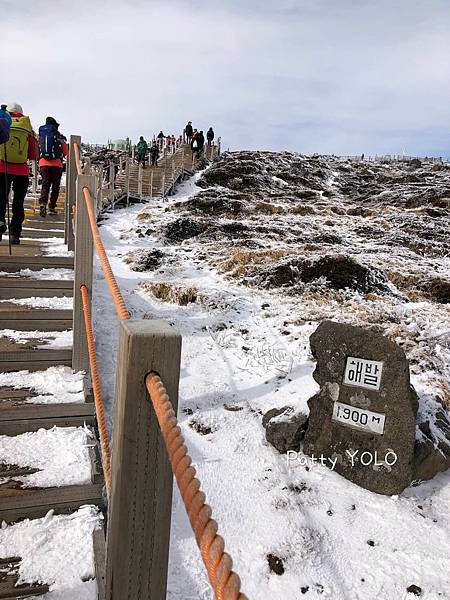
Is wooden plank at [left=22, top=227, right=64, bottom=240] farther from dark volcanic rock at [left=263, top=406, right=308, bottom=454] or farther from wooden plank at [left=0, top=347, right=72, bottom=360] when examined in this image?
dark volcanic rock at [left=263, top=406, right=308, bottom=454]

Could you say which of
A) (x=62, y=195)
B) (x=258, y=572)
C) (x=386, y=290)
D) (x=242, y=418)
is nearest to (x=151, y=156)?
(x=62, y=195)

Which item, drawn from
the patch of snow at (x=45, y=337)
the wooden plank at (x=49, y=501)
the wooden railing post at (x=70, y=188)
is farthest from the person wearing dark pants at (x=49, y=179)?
the wooden plank at (x=49, y=501)

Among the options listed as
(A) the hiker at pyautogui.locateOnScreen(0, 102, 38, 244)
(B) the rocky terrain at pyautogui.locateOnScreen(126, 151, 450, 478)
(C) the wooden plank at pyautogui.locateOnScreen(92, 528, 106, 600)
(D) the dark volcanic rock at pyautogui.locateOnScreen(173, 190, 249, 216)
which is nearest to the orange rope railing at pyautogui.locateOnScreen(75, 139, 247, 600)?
(C) the wooden plank at pyautogui.locateOnScreen(92, 528, 106, 600)

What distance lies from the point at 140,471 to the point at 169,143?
33859 mm

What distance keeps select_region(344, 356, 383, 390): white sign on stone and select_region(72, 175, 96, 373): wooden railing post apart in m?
2.62

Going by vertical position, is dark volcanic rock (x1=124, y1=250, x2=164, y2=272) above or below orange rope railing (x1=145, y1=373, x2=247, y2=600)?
below

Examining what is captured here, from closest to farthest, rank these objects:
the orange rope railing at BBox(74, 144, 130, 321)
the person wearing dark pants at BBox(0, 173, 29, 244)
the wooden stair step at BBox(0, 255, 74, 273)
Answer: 1. the orange rope railing at BBox(74, 144, 130, 321)
2. the wooden stair step at BBox(0, 255, 74, 273)
3. the person wearing dark pants at BBox(0, 173, 29, 244)

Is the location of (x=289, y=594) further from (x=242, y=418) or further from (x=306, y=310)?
(x=306, y=310)

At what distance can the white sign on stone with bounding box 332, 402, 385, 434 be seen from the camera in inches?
169

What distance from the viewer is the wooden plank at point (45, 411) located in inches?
120

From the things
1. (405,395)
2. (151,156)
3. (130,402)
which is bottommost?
(405,395)

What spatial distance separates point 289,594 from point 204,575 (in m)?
0.65

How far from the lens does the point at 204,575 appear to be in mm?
3193

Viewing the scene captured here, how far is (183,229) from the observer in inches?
530
